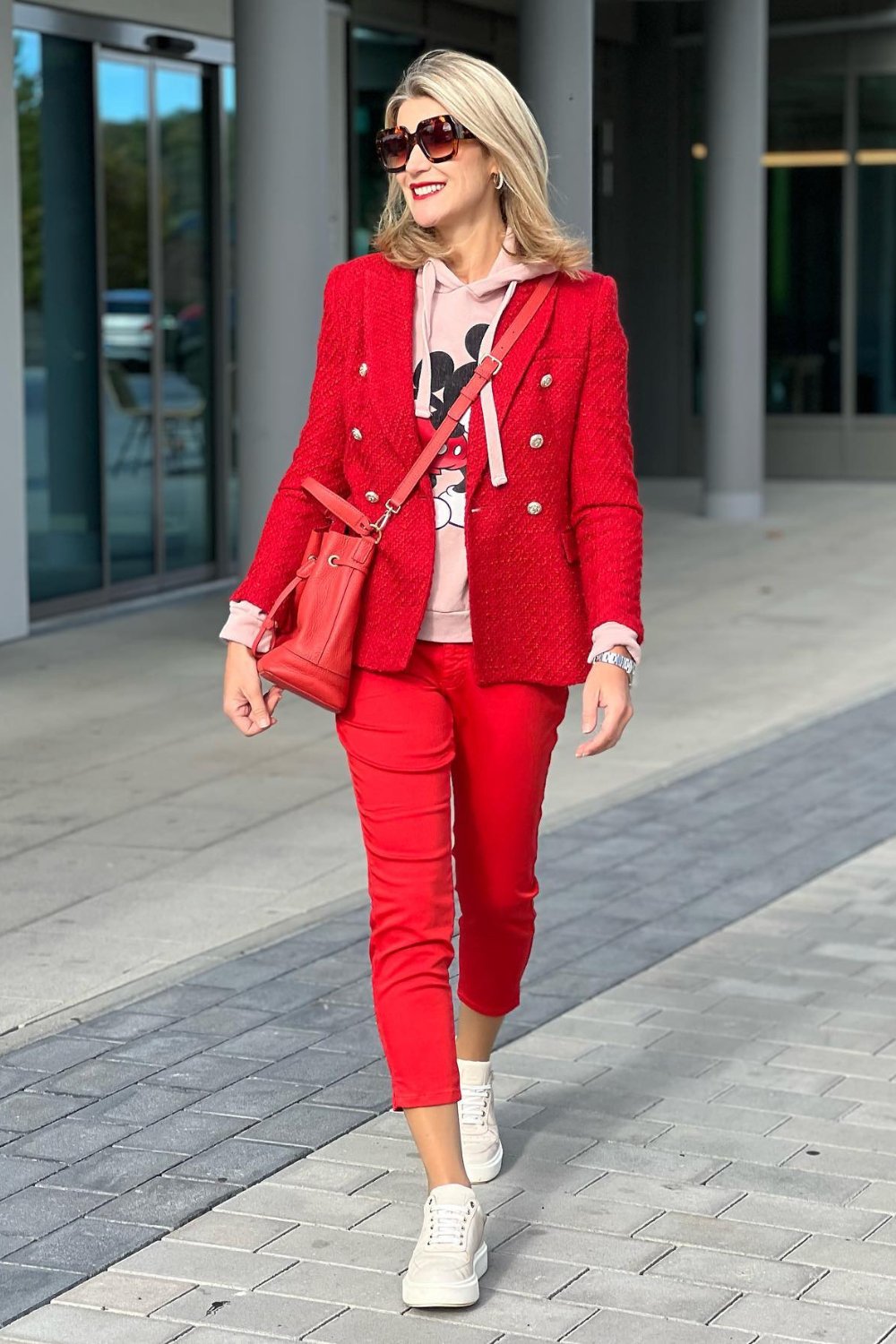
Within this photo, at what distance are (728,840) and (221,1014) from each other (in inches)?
95.7

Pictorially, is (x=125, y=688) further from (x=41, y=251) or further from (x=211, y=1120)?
(x=211, y=1120)

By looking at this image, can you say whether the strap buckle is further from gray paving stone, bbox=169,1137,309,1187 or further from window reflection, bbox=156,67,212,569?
window reflection, bbox=156,67,212,569

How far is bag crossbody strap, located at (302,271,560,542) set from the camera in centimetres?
358

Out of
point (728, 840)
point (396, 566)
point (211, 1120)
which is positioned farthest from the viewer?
point (728, 840)

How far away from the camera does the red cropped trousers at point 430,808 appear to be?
3.56 metres

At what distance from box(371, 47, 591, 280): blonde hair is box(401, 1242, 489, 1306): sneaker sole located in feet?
5.37

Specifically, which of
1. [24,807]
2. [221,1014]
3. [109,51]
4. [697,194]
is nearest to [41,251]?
[109,51]

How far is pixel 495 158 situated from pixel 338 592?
2.45 ft

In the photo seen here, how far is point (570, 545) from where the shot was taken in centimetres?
372

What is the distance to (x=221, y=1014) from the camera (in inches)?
201

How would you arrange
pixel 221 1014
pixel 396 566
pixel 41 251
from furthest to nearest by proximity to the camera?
pixel 41 251 → pixel 221 1014 → pixel 396 566

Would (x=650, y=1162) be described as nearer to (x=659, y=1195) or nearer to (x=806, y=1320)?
(x=659, y=1195)

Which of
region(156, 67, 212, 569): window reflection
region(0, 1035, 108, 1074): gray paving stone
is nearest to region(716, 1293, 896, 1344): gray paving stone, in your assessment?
region(0, 1035, 108, 1074): gray paving stone

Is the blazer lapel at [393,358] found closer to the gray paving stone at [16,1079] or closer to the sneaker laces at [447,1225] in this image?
the sneaker laces at [447,1225]
